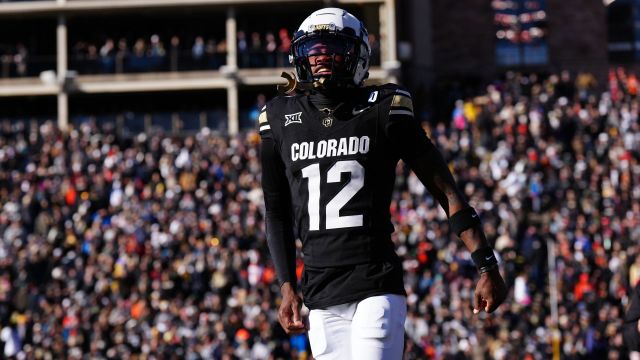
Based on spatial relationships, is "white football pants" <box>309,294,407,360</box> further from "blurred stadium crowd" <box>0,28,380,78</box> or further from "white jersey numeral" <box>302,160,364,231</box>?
"blurred stadium crowd" <box>0,28,380,78</box>

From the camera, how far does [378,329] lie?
5.03 meters

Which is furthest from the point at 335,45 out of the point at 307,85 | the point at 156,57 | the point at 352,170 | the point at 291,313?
the point at 156,57

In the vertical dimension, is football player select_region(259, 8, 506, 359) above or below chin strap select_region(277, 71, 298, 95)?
below

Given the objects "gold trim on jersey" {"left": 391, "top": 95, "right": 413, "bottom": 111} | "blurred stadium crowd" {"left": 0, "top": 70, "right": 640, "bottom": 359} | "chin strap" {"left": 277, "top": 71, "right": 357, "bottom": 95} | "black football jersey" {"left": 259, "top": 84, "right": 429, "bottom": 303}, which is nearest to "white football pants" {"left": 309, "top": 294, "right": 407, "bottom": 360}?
"black football jersey" {"left": 259, "top": 84, "right": 429, "bottom": 303}

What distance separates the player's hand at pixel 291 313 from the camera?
5.25 metres

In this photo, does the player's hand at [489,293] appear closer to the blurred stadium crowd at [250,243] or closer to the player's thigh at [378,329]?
the player's thigh at [378,329]

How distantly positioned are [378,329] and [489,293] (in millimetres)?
471

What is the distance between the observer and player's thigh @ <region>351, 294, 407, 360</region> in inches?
198

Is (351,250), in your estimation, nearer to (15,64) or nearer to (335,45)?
(335,45)

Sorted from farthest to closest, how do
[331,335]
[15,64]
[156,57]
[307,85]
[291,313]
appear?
[15,64] < [156,57] < [307,85] < [291,313] < [331,335]

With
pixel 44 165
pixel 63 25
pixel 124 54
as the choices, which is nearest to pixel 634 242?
pixel 44 165

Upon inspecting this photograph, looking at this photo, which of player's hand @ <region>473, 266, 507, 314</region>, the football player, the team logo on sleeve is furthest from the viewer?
the team logo on sleeve

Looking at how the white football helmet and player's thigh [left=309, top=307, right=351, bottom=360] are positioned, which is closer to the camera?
player's thigh [left=309, top=307, right=351, bottom=360]

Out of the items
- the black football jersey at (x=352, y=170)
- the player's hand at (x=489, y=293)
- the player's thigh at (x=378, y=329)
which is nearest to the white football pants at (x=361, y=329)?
the player's thigh at (x=378, y=329)
